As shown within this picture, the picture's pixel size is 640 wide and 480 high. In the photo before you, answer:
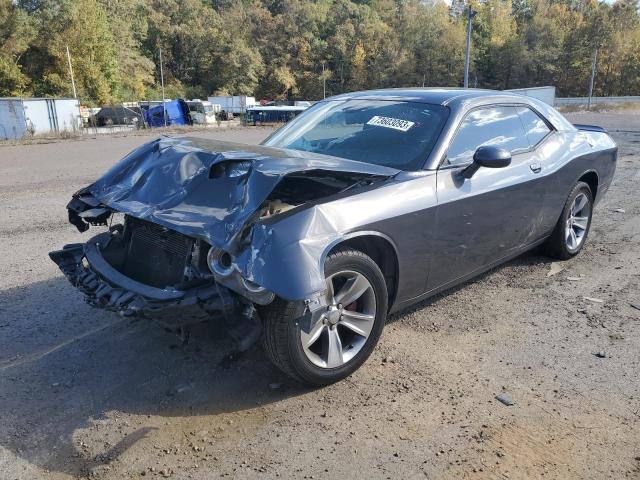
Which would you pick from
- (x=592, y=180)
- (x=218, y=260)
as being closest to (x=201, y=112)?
(x=592, y=180)

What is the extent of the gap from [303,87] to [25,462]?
101 metres

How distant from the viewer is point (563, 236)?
16.5ft

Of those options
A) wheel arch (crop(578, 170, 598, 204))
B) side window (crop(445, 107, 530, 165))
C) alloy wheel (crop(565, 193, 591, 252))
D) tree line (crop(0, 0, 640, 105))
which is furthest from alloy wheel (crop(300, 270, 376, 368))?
tree line (crop(0, 0, 640, 105))

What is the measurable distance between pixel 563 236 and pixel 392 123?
89.5 inches

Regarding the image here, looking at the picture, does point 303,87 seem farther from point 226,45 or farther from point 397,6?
point 397,6

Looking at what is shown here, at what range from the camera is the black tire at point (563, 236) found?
16.2 feet

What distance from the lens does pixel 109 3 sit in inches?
2751

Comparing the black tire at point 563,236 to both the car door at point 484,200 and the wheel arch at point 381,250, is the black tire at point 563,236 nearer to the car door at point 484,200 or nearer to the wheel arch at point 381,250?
the car door at point 484,200

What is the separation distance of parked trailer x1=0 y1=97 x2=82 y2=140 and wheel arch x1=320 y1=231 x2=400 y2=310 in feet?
88.9

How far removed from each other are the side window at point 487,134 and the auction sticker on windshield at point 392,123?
0.35 metres

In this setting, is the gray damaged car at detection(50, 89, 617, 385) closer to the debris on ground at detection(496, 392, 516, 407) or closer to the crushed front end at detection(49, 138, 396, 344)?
the crushed front end at detection(49, 138, 396, 344)

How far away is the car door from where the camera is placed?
358 cm

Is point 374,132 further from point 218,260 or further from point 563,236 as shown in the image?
point 563,236

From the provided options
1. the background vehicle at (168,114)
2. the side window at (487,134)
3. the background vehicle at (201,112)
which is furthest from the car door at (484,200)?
the background vehicle at (201,112)
